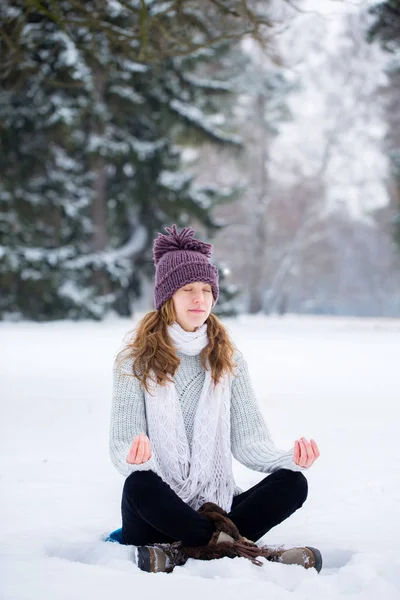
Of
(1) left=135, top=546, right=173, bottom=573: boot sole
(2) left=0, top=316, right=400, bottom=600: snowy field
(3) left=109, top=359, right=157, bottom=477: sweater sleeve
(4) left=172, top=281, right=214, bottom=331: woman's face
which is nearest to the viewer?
(2) left=0, top=316, right=400, bottom=600: snowy field

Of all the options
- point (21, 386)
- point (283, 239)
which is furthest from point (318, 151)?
point (21, 386)

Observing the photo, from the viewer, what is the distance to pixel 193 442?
2492mm

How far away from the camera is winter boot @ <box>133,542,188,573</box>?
220 centimetres

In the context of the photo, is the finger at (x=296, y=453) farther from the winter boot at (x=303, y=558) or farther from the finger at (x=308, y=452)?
the winter boot at (x=303, y=558)

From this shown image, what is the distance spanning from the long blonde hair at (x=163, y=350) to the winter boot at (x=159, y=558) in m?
0.54

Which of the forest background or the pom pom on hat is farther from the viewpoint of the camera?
the forest background

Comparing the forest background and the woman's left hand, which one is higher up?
the forest background

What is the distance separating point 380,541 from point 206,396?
2.82 feet

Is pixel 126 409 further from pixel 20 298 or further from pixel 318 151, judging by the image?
pixel 318 151

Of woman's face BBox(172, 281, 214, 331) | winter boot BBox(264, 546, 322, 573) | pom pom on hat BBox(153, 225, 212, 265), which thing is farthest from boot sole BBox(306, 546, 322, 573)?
pom pom on hat BBox(153, 225, 212, 265)

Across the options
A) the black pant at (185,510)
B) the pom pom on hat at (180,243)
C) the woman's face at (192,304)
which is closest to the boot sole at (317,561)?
the black pant at (185,510)

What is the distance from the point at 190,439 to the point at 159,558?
1.54ft

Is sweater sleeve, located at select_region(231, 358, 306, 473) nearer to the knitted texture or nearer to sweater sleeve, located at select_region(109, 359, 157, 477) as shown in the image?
the knitted texture

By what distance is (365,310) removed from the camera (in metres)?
44.3
